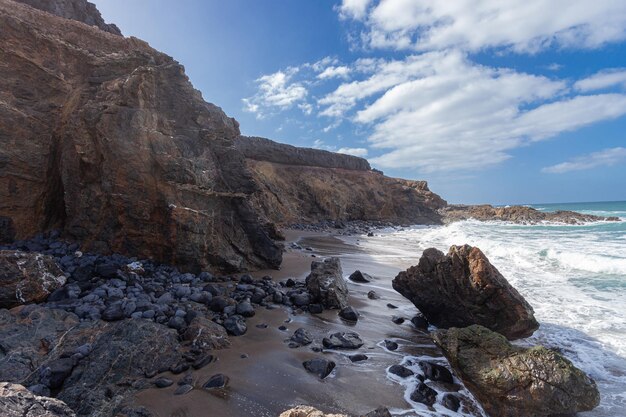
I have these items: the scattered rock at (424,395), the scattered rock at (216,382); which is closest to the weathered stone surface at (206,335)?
the scattered rock at (216,382)

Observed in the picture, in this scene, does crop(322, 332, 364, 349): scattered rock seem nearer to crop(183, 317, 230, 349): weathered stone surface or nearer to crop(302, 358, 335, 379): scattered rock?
crop(302, 358, 335, 379): scattered rock

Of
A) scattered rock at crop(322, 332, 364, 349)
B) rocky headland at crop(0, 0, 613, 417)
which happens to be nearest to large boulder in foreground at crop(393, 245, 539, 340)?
rocky headland at crop(0, 0, 613, 417)

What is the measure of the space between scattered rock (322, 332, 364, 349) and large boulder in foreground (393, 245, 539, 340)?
215 centimetres

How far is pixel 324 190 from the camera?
3919cm

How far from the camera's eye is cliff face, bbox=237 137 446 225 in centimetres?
3425

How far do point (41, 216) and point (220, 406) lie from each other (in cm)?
883

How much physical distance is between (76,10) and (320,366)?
36543mm

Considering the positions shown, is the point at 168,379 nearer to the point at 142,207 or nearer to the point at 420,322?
the point at 420,322

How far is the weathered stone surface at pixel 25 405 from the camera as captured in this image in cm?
208

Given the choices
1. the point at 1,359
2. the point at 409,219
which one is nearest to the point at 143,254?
the point at 1,359

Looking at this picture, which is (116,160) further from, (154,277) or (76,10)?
(76,10)

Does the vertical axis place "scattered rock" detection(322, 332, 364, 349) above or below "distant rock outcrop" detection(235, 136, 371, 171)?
below

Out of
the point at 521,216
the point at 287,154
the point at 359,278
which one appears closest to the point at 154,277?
the point at 359,278

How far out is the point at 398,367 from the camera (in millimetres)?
4629
